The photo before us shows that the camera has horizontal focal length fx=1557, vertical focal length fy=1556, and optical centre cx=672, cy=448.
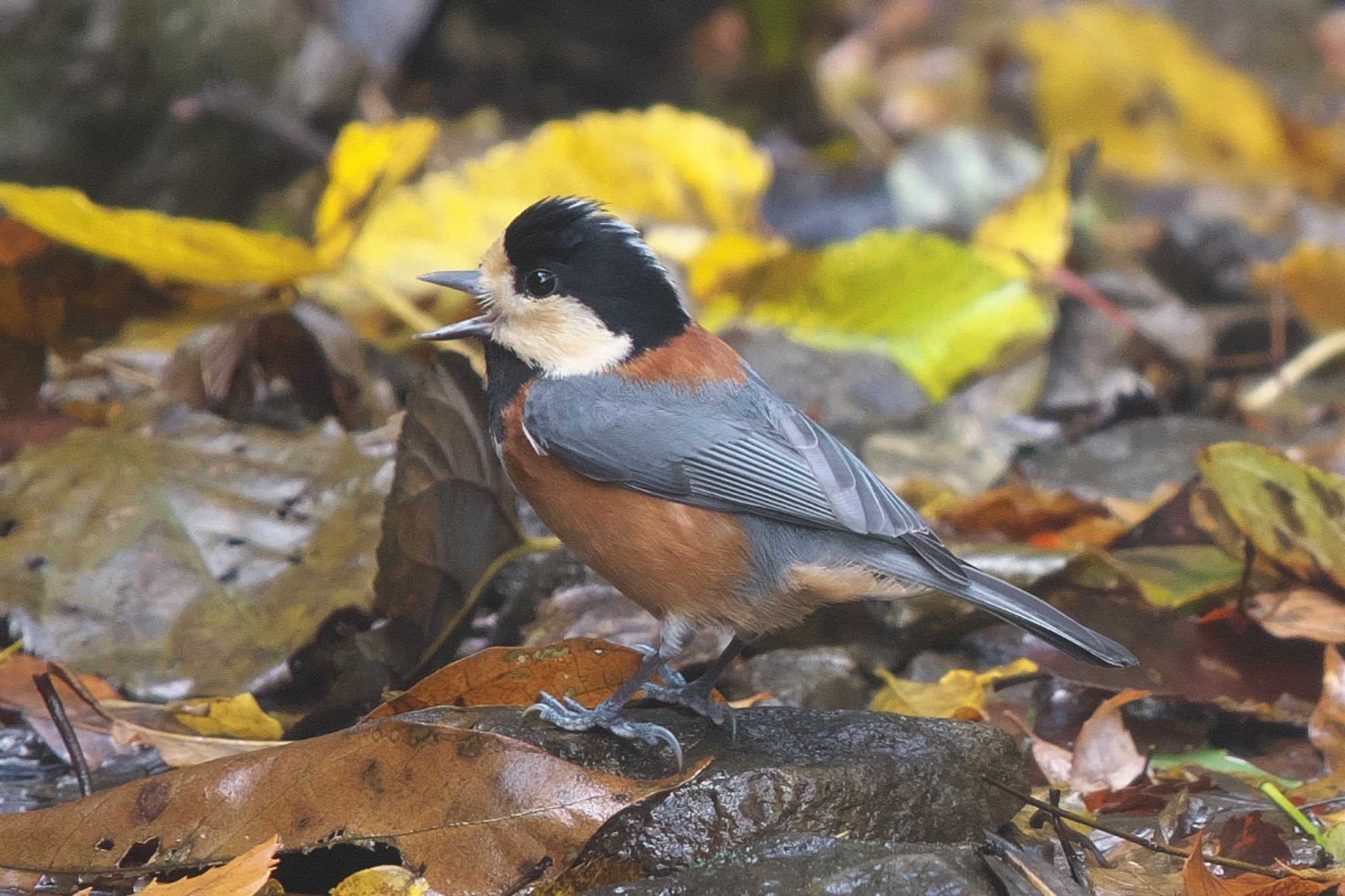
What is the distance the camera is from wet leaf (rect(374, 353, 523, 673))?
3.23 meters

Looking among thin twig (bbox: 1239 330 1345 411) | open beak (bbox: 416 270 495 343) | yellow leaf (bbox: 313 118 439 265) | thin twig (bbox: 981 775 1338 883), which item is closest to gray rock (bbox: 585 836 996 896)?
thin twig (bbox: 981 775 1338 883)

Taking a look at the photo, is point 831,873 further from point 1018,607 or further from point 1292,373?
point 1292,373

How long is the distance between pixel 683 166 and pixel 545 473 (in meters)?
3.28

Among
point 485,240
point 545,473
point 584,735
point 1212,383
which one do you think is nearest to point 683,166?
point 485,240

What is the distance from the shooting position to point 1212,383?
6.05 m

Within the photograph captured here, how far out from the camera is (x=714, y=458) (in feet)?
10.3

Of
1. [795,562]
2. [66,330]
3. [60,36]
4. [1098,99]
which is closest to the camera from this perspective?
[795,562]

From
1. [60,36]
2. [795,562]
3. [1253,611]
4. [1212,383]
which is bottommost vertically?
[1212,383]

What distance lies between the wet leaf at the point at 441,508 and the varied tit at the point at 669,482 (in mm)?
119

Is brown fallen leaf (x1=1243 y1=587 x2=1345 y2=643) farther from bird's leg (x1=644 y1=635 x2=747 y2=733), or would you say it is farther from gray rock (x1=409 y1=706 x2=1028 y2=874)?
bird's leg (x1=644 y1=635 x2=747 y2=733)

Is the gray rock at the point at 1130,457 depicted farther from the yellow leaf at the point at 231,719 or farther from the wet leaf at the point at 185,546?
the yellow leaf at the point at 231,719

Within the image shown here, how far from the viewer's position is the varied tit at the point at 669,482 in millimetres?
3061

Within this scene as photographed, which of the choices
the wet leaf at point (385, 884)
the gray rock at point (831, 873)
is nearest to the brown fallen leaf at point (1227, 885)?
the gray rock at point (831, 873)

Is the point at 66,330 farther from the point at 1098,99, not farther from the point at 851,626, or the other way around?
the point at 1098,99
